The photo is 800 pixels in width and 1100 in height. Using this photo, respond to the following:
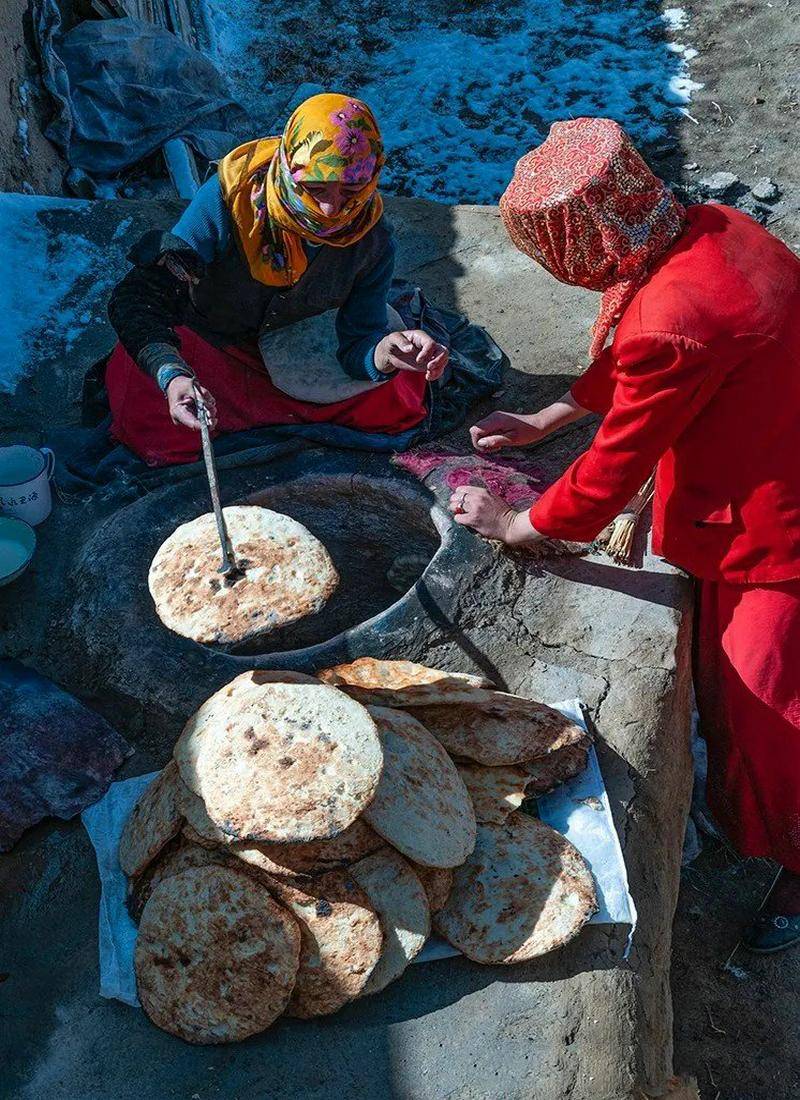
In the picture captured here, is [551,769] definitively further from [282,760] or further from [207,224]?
[207,224]

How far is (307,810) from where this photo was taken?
228 cm

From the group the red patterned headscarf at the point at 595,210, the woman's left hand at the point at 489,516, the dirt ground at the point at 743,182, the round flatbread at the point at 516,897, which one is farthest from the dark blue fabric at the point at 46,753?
the dirt ground at the point at 743,182

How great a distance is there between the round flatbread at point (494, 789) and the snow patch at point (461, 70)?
430cm

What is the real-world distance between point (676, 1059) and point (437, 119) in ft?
18.6

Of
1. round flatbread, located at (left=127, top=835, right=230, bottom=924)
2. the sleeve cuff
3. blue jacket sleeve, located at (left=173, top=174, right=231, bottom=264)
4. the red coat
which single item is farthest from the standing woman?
round flatbread, located at (left=127, top=835, right=230, bottom=924)

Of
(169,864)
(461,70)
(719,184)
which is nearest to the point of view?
(169,864)

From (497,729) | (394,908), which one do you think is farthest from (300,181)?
(394,908)

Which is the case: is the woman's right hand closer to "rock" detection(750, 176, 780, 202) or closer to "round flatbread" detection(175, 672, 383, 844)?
"round flatbread" detection(175, 672, 383, 844)

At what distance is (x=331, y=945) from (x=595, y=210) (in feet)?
5.57

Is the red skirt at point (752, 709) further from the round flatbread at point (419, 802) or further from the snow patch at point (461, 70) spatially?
the snow patch at point (461, 70)

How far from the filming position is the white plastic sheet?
252cm

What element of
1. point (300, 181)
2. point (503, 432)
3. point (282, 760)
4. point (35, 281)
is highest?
point (300, 181)

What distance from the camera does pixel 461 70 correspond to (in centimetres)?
723

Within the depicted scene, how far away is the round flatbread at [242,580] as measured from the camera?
249cm
